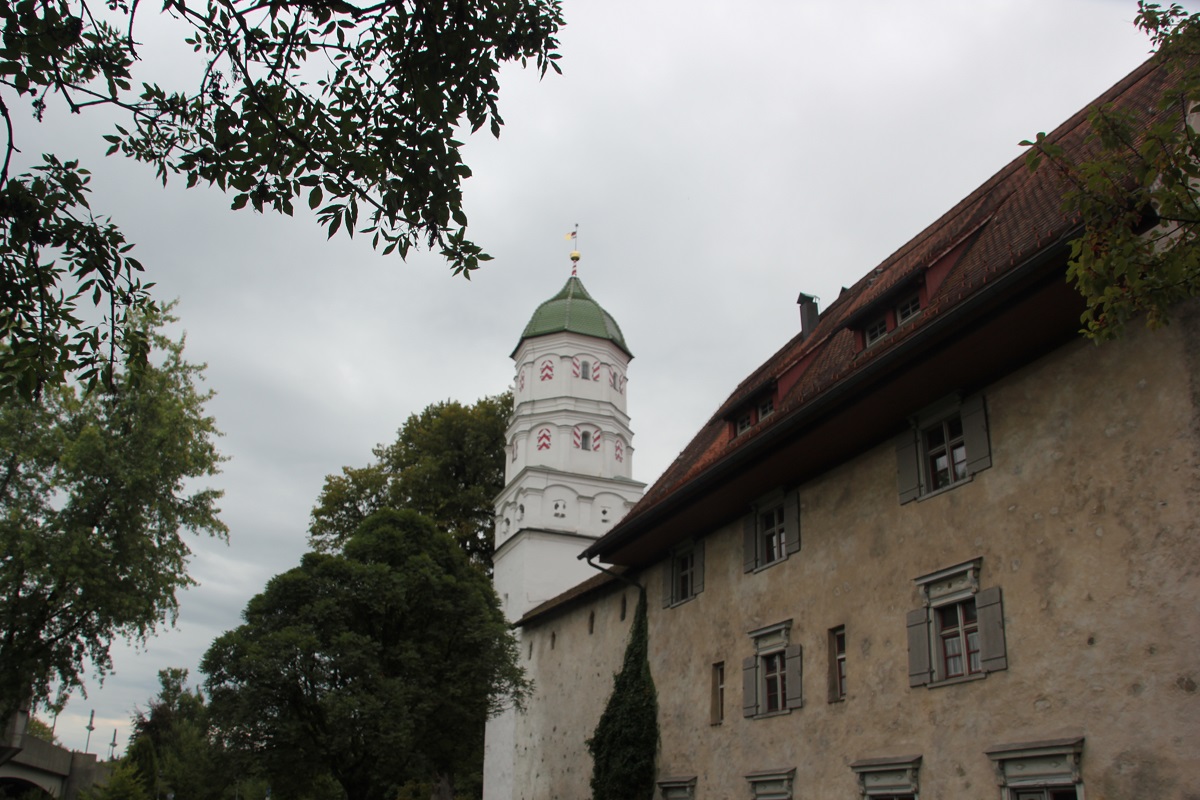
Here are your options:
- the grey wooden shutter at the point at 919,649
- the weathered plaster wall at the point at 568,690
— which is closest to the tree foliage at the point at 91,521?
the weathered plaster wall at the point at 568,690

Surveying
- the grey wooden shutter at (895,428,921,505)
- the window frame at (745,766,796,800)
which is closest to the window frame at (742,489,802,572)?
the grey wooden shutter at (895,428,921,505)

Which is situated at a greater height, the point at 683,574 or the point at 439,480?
the point at 439,480

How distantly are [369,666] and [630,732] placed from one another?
5633 millimetres

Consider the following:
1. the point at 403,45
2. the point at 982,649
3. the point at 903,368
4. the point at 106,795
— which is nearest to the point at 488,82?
the point at 403,45

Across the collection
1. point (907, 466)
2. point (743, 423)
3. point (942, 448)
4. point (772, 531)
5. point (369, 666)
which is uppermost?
point (743, 423)

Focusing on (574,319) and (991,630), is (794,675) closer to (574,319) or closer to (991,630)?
(991,630)

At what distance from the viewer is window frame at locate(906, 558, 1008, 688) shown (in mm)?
13219

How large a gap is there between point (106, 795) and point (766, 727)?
29880 mm

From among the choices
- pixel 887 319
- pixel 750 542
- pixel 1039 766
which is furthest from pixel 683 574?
pixel 1039 766

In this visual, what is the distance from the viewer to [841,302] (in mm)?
23516

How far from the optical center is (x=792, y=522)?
18047 mm

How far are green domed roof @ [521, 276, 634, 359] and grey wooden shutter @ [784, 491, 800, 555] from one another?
24054 millimetres

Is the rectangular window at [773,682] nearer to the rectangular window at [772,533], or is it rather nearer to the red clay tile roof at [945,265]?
the rectangular window at [772,533]

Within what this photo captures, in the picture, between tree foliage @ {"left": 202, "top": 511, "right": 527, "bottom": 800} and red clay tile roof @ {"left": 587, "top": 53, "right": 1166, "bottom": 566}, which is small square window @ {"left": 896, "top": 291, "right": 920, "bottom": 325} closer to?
red clay tile roof @ {"left": 587, "top": 53, "right": 1166, "bottom": 566}
